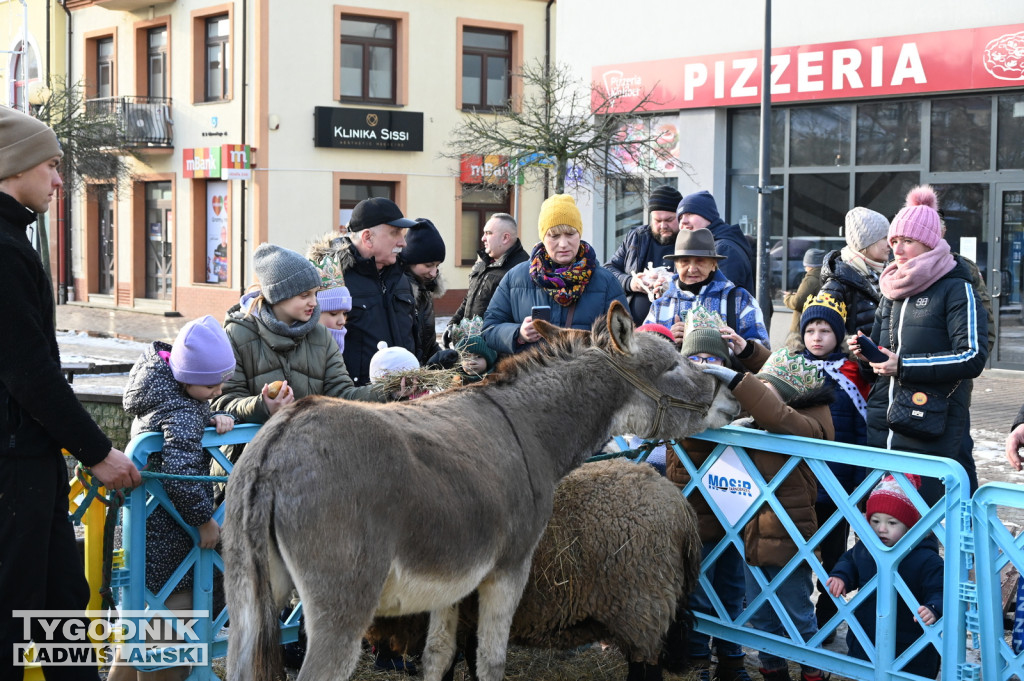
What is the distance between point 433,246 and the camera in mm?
7039

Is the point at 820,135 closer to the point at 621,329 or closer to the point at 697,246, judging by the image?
the point at 697,246

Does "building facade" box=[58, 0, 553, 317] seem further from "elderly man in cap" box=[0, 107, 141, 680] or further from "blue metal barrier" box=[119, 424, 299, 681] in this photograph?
"elderly man in cap" box=[0, 107, 141, 680]

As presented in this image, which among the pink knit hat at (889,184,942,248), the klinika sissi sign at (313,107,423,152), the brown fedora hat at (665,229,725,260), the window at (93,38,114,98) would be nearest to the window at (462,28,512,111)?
the klinika sissi sign at (313,107,423,152)

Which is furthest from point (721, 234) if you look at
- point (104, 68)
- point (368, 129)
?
point (104, 68)

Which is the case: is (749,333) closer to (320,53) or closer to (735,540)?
(735,540)

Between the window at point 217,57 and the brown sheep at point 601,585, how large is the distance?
25108 millimetres

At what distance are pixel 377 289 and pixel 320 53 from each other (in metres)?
22.1

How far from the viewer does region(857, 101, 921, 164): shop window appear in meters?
17.4

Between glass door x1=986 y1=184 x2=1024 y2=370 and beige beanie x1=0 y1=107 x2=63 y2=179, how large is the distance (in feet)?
51.0

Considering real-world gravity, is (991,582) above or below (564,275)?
below

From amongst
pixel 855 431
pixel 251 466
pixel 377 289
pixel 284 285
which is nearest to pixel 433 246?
pixel 377 289

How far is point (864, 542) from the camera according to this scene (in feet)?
14.0

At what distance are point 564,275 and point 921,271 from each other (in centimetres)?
186

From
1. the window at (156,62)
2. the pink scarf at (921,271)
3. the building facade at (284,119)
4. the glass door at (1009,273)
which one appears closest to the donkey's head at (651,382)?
the pink scarf at (921,271)
